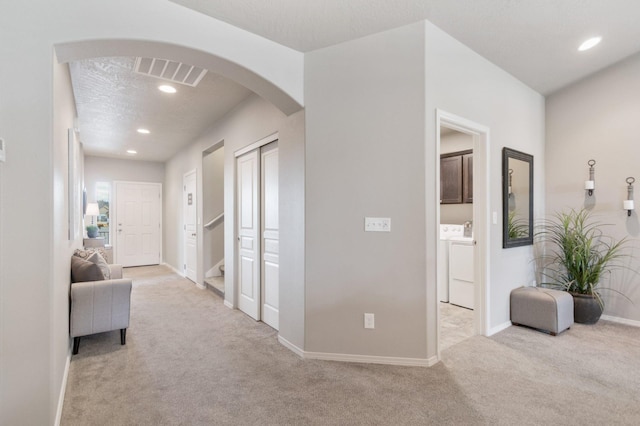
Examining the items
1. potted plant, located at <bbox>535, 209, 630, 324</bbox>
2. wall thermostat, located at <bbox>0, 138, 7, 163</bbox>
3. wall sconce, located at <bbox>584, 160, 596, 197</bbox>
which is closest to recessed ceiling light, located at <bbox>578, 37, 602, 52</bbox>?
wall sconce, located at <bbox>584, 160, 596, 197</bbox>

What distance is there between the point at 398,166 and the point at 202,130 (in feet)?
12.1

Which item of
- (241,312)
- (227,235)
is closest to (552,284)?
(241,312)

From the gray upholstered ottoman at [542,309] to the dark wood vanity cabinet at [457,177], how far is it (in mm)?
1557

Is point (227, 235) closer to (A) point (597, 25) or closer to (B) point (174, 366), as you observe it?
(B) point (174, 366)

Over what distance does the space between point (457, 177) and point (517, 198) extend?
3.74ft

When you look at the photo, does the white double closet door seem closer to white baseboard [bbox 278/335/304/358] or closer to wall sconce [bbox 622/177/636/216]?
white baseboard [bbox 278/335/304/358]

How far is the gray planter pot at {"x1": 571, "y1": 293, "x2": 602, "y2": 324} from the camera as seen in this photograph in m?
3.34

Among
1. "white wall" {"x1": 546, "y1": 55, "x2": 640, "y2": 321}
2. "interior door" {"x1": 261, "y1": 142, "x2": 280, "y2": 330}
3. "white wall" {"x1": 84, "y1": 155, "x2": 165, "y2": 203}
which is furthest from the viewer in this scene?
"white wall" {"x1": 84, "y1": 155, "x2": 165, "y2": 203}

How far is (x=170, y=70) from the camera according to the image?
2857mm

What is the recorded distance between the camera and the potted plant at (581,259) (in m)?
3.39

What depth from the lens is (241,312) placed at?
12.8 ft

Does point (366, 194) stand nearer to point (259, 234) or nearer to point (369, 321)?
point (369, 321)

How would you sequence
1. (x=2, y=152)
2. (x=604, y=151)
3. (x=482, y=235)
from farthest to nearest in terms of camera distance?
(x=604, y=151) → (x=482, y=235) → (x=2, y=152)

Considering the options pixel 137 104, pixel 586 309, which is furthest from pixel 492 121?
pixel 137 104
